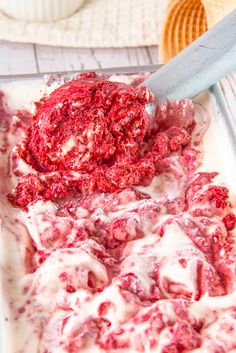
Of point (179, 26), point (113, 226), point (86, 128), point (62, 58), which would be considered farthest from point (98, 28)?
point (113, 226)

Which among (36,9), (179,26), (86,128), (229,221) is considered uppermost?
(36,9)

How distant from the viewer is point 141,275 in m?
1.03

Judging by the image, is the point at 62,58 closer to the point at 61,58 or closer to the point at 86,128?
the point at 61,58

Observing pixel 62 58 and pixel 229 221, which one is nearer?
pixel 229 221

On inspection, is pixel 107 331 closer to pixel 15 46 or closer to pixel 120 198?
pixel 120 198

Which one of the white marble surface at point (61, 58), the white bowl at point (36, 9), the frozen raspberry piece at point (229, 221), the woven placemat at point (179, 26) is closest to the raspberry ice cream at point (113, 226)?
the frozen raspberry piece at point (229, 221)

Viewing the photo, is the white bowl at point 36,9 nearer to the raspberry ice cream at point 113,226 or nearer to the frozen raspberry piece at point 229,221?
the raspberry ice cream at point 113,226

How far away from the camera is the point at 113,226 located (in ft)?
3.69

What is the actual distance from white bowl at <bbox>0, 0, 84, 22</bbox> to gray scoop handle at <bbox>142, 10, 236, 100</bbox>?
35.2 inches

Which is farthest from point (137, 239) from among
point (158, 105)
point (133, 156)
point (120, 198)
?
point (158, 105)

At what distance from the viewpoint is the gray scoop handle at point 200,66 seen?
1311 millimetres

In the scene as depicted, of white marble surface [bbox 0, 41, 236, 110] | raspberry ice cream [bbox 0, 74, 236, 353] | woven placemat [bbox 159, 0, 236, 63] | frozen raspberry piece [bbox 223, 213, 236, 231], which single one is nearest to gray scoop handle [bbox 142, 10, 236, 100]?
raspberry ice cream [bbox 0, 74, 236, 353]

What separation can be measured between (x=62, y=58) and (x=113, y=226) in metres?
1.10

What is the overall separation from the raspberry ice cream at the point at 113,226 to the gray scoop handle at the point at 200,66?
3cm
